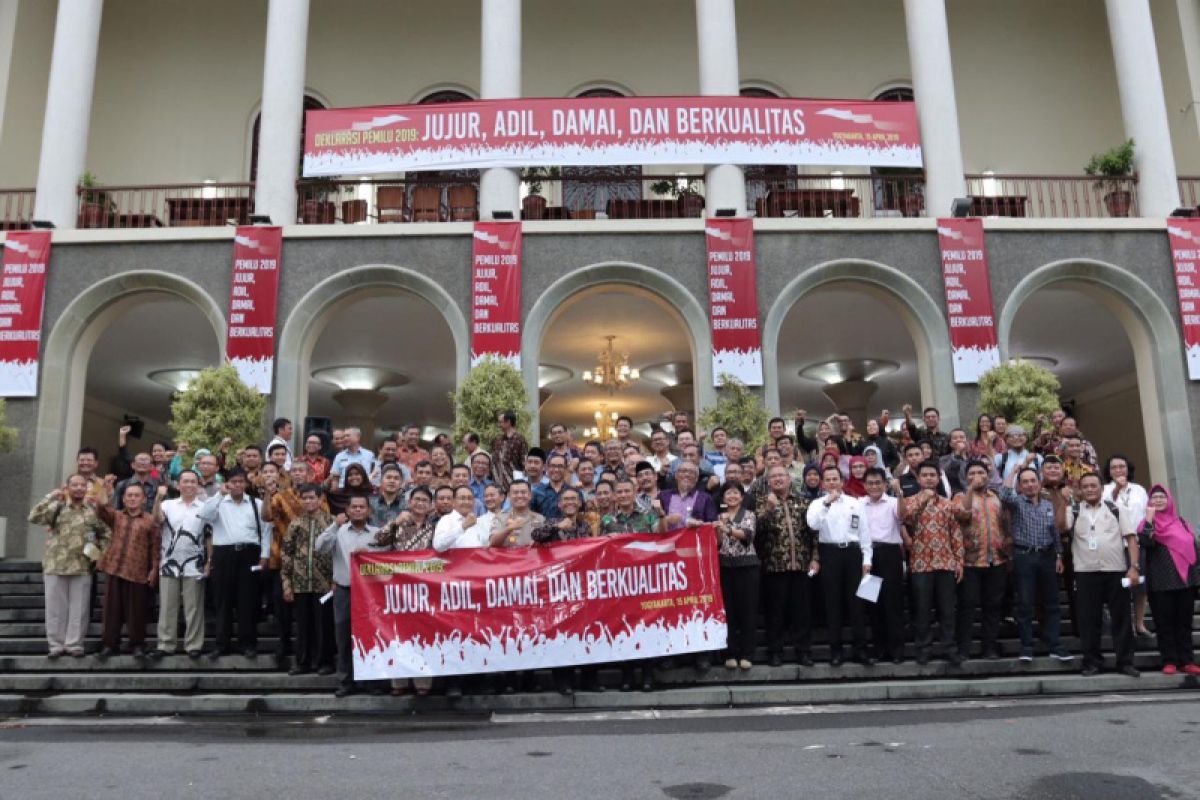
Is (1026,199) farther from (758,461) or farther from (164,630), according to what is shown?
(164,630)

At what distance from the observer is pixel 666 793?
15.7 ft

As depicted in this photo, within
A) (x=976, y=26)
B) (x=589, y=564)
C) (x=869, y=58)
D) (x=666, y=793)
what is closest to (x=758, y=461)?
(x=589, y=564)

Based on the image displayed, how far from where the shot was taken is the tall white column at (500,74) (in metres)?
14.9

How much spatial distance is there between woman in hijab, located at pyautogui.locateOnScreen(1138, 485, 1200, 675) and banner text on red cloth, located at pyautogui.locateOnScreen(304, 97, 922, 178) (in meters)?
8.27

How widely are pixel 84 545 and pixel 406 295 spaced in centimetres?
744

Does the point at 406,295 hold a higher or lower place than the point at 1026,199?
lower

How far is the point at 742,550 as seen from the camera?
26.6 feet

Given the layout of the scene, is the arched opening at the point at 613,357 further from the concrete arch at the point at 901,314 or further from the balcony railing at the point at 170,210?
the balcony railing at the point at 170,210

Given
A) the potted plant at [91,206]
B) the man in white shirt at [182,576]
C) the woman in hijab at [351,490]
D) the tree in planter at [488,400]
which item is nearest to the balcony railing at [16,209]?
the potted plant at [91,206]

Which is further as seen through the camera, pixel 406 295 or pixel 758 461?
pixel 406 295

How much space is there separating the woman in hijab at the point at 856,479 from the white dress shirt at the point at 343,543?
4.62 metres

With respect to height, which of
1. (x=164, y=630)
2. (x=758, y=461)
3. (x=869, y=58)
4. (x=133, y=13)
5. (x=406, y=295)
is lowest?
(x=164, y=630)

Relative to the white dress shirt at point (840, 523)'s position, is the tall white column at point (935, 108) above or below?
above

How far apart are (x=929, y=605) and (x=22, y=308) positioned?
14150mm
